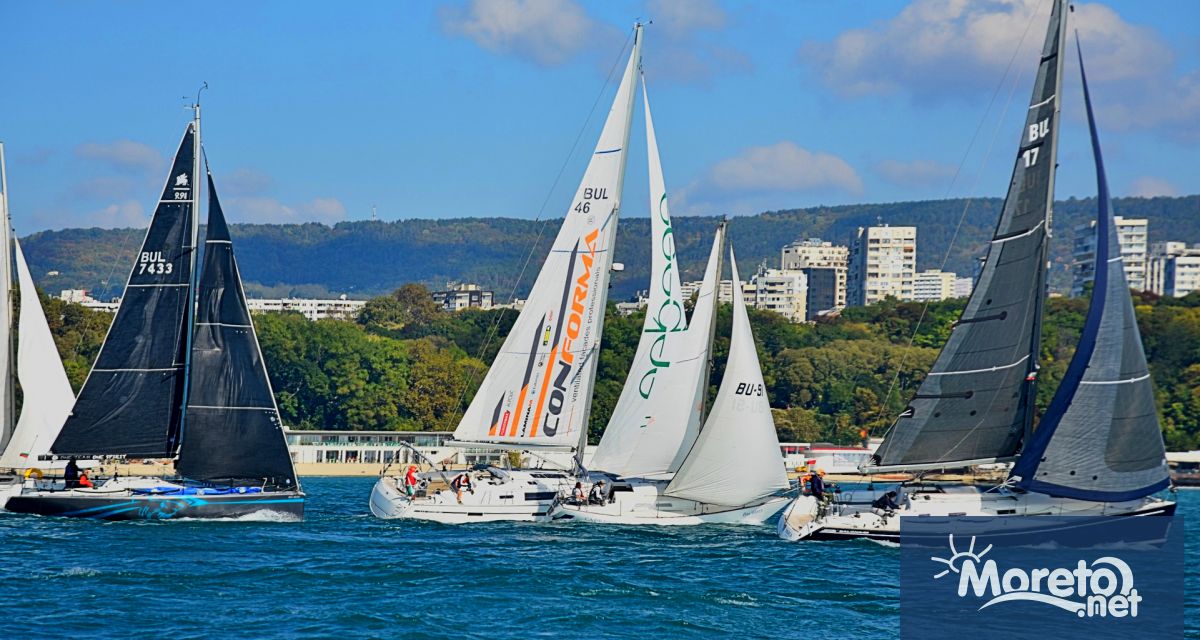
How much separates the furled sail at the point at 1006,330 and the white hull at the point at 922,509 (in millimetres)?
1209

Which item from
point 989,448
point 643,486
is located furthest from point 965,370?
point 643,486

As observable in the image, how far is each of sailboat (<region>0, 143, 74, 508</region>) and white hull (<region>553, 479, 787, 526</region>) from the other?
12170 mm

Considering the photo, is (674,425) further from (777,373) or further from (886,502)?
(777,373)

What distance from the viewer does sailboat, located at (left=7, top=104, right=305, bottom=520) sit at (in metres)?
36.6

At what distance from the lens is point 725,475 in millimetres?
36906

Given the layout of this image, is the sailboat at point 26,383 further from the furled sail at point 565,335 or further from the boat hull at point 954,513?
the boat hull at point 954,513

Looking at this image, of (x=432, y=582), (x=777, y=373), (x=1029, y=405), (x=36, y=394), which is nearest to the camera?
(x=432, y=582)

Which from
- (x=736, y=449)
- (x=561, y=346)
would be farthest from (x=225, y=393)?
(x=736, y=449)

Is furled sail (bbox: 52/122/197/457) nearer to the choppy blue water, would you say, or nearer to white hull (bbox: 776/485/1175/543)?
the choppy blue water

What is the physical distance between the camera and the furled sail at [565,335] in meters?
39.2

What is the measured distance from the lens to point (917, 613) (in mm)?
25438

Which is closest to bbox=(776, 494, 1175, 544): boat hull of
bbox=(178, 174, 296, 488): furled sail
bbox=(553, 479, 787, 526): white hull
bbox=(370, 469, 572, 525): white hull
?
bbox=(553, 479, 787, 526): white hull

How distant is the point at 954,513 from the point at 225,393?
52.8 feet
